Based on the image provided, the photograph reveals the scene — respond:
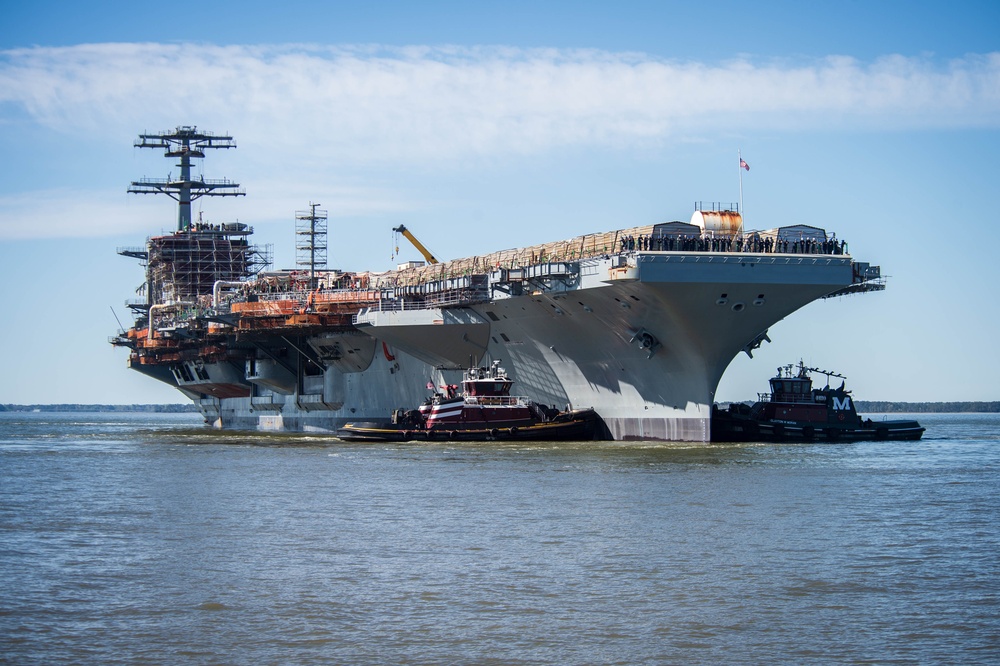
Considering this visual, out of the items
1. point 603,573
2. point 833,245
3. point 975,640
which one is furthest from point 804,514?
point 833,245

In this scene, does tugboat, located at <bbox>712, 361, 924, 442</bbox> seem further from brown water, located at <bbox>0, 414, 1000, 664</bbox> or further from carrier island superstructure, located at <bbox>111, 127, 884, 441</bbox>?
brown water, located at <bbox>0, 414, 1000, 664</bbox>

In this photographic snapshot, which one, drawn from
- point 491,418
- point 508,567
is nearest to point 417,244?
point 491,418

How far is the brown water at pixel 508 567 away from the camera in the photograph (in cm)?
1105

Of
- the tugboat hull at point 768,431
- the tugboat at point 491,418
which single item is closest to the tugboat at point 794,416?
the tugboat hull at point 768,431

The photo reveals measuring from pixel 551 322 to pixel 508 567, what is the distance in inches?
837

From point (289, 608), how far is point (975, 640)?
663 cm

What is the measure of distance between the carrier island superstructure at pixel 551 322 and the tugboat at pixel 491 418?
3.41 feet

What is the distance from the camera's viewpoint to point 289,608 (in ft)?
40.9

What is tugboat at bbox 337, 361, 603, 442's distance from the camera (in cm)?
3603

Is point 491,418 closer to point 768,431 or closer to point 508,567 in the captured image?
point 768,431

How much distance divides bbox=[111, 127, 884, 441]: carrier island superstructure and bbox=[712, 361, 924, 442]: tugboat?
2.83m

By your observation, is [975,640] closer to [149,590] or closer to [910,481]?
[149,590]

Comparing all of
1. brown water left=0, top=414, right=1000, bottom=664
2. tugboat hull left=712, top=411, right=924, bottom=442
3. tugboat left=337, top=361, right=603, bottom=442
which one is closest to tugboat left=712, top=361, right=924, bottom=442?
tugboat hull left=712, top=411, right=924, bottom=442

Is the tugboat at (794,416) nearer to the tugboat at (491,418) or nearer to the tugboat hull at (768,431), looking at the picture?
the tugboat hull at (768,431)
